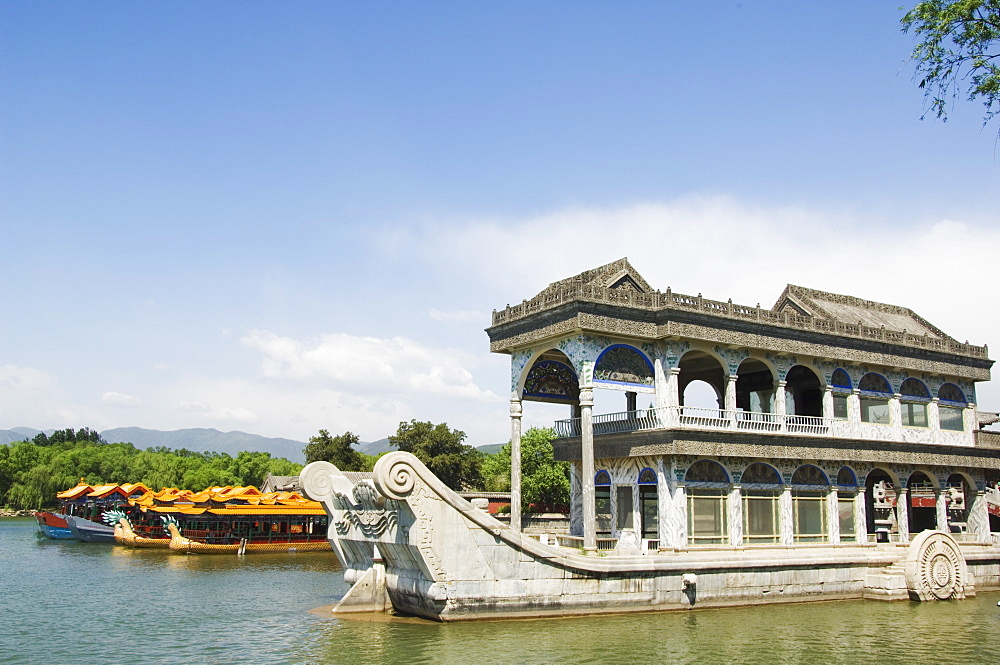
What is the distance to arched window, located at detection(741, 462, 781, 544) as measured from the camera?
2198 centimetres

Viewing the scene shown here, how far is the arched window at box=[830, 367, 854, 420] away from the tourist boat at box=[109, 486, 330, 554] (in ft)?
77.4

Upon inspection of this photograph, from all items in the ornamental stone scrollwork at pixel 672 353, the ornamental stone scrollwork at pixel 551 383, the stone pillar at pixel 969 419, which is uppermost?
the ornamental stone scrollwork at pixel 672 353

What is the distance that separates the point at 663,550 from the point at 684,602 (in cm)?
138

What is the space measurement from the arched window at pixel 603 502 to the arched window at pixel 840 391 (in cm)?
717

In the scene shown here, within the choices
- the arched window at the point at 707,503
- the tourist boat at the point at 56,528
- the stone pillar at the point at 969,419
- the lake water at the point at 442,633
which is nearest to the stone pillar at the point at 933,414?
the stone pillar at the point at 969,419

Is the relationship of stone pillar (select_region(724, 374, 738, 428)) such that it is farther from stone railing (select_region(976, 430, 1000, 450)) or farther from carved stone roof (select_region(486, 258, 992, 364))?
stone railing (select_region(976, 430, 1000, 450))

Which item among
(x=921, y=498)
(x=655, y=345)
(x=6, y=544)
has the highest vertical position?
(x=655, y=345)

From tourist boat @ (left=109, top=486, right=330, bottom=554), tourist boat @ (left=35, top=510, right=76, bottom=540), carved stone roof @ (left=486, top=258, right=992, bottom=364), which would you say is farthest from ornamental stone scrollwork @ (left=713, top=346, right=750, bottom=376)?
tourist boat @ (left=35, top=510, right=76, bottom=540)

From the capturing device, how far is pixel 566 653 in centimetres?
1497

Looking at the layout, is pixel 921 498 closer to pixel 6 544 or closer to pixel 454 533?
pixel 454 533

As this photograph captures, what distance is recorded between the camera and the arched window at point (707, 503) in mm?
21109

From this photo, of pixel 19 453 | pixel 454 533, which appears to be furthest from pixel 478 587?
pixel 19 453

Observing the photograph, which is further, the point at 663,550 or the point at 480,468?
A: the point at 480,468

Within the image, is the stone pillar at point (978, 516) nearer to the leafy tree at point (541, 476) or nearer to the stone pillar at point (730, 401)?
the stone pillar at point (730, 401)
